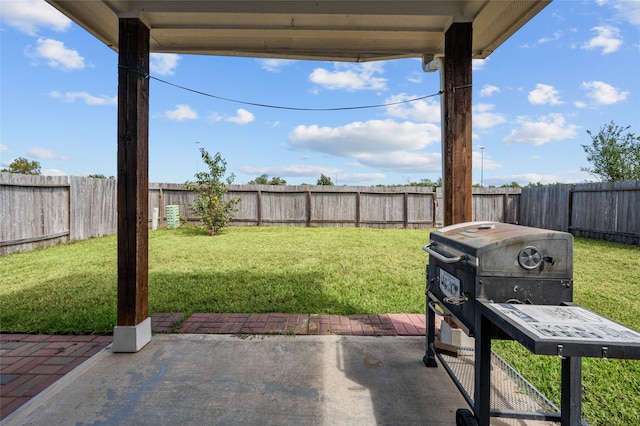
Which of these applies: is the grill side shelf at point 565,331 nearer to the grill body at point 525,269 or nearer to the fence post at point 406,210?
the grill body at point 525,269

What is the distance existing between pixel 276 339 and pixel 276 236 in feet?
23.2

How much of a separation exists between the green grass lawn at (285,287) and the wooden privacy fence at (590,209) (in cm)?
90

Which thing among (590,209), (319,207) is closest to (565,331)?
(590,209)

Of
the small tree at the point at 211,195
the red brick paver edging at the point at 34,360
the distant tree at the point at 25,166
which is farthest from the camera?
the distant tree at the point at 25,166

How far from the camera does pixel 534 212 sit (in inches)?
472

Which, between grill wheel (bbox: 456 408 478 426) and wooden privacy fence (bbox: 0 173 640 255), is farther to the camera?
wooden privacy fence (bbox: 0 173 640 255)

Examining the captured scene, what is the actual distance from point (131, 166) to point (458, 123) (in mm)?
2844

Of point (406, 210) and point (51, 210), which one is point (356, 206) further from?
point (51, 210)

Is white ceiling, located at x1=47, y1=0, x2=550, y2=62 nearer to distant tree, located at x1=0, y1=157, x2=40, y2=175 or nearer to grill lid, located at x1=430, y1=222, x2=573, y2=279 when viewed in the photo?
grill lid, located at x1=430, y1=222, x2=573, y2=279

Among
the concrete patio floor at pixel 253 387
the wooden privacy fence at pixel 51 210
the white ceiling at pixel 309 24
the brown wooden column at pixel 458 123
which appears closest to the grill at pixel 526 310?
the concrete patio floor at pixel 253 387

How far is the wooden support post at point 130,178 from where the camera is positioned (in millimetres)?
2826

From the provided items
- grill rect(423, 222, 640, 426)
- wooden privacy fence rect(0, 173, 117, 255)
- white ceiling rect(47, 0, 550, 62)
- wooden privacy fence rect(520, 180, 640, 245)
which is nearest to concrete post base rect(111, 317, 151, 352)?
grill rect(423, 222, 640, 426)

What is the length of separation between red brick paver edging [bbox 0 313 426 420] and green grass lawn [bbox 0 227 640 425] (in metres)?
0.21

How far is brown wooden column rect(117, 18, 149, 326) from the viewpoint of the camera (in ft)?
9.27
